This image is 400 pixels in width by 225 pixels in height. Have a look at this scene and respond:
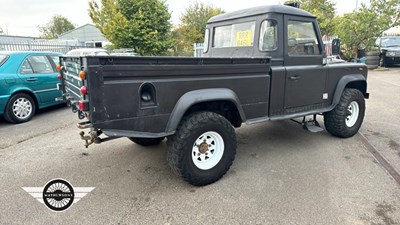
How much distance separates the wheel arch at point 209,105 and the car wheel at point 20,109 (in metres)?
4.57

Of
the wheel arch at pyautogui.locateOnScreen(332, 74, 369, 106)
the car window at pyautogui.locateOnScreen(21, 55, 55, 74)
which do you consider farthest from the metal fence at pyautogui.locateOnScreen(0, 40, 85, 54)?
the wheel arch at pyautogui.locateOnScreen(332, 74, 369, 106)

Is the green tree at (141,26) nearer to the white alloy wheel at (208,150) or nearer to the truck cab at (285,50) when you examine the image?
the truck cab at (285,50)

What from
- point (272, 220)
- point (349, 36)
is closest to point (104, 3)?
point (349, 36)

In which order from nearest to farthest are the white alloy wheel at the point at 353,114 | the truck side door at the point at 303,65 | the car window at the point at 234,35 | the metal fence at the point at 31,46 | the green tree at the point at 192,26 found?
the truck side door at the point at 303,65 → the car window at the point at 234,35 → the white alloy wheel at the point at 353,114 → the metal fence at the point at 31,46 → the green tree at the point at 192,26

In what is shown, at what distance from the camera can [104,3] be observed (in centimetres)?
Answer: 1978

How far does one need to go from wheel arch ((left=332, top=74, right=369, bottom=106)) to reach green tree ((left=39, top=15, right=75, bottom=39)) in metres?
48.4

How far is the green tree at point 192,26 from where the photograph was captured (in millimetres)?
21469

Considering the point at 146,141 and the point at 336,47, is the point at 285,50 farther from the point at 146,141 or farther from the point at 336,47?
the point at 146,141

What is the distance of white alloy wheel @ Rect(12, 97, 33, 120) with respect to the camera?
5.75 meters

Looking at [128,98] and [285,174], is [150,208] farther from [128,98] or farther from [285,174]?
[285,174]

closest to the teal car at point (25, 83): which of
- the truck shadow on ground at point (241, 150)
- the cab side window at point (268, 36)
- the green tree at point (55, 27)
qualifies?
the truck shadow on ground at point (241, 150)

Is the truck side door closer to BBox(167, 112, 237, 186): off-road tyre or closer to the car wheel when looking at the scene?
BBox(167, 112, 237, 186): off-road tyre

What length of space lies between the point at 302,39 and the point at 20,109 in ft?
18.7

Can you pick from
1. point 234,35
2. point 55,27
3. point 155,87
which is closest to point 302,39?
point 234,35
